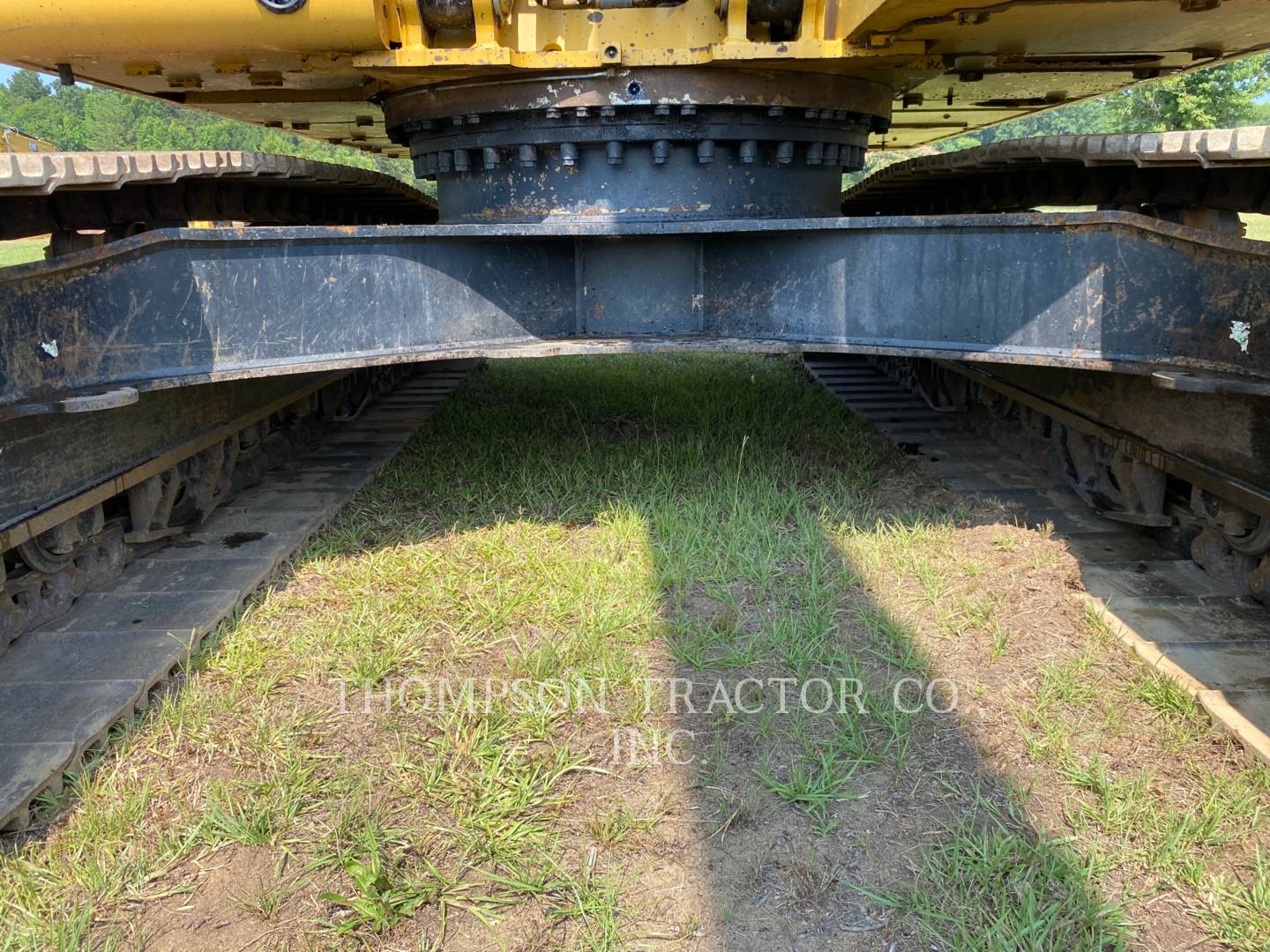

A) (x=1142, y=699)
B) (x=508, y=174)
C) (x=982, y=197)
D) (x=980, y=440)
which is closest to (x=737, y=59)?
(x=508, y=174)

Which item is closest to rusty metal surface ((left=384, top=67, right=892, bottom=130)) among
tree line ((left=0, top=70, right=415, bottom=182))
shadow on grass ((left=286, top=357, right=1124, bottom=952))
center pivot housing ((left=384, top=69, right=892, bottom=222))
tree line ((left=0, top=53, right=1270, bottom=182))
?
center pivot housing ((left=384, top=69, right=892, bottom=222))

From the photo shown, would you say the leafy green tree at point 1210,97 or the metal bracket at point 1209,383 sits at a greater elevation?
the leafy green tree at point 1210,97

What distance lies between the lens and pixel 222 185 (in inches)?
171

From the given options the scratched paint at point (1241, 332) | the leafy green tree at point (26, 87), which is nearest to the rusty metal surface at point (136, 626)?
the scratched paint at point (1241, 332)

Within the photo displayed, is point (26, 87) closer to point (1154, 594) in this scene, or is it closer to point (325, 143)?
point (325, 143)

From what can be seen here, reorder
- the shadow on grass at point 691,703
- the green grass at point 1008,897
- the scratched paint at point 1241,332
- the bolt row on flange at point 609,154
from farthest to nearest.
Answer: the bolt row on flange at point 609,154 < the scratched paint at point 1241,332 < the shadow on grass at point 691,703 < the green grass at point 1008,897

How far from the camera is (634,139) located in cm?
383

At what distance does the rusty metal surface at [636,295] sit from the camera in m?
3.00

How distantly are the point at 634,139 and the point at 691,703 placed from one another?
2135mm

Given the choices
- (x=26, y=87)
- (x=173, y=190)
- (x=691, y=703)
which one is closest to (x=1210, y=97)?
(x=173, y=190)

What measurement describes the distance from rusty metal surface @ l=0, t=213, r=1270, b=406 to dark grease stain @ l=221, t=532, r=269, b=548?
1175 mm

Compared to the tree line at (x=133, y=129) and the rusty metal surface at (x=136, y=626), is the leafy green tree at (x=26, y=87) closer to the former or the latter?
the tree line at (x=133, y=129)

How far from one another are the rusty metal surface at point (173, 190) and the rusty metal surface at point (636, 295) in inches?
10.9

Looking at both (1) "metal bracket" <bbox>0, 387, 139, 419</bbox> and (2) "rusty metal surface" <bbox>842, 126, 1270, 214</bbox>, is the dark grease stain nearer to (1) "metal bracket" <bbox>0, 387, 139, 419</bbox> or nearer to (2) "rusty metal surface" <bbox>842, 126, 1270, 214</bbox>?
(1) "metal bracket" <bbox>0, 387, 139, 419</bbox>
